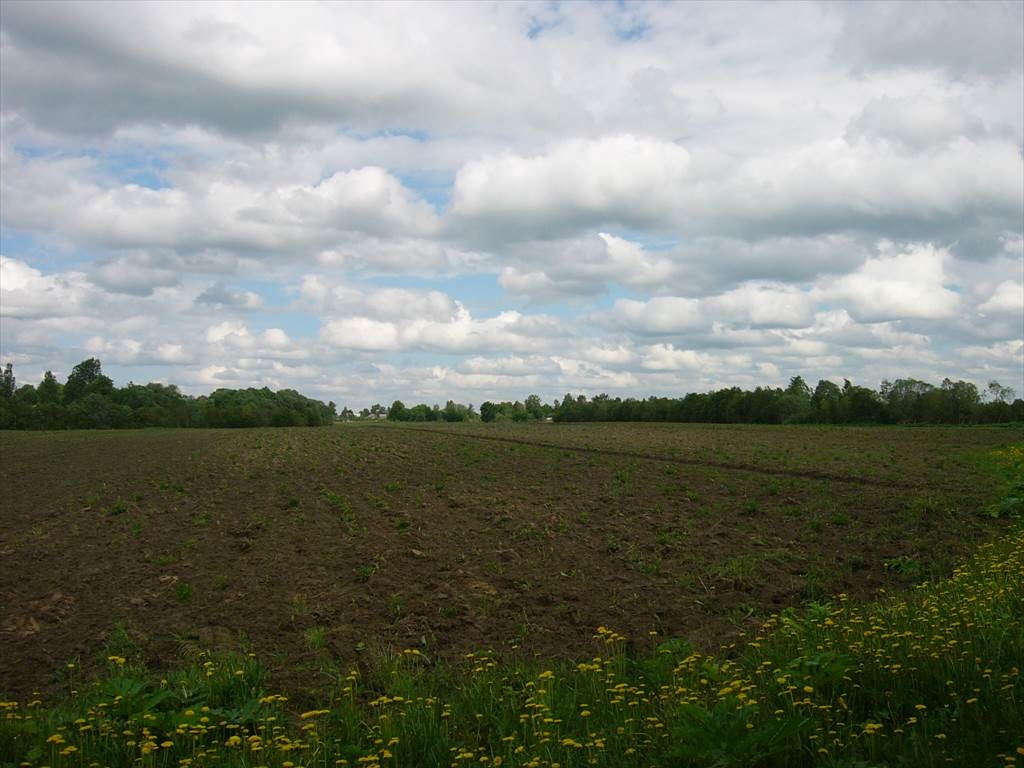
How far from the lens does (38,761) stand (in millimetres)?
6043

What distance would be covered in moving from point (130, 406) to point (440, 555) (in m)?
147

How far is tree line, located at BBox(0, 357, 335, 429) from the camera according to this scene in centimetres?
12138

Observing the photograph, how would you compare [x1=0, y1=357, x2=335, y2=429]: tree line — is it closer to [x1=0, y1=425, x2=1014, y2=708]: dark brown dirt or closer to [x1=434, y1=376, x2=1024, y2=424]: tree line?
[x1=434, y1=376, x2=1024, y2=424]: tree line

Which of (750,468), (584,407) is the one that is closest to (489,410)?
(584,407)

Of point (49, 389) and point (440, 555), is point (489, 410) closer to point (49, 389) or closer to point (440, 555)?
point (49, 389)

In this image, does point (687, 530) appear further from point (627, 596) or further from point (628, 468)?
point (628, 468)

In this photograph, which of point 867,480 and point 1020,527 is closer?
point 1020,527

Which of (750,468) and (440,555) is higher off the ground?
(750,468)

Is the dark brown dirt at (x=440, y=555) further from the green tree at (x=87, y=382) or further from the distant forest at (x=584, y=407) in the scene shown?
the green tree at (x=87, y=382)

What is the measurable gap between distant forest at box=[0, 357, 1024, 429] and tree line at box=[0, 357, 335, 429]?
0.17 meters

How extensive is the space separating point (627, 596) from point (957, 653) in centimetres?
503

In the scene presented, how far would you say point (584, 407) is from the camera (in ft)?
500

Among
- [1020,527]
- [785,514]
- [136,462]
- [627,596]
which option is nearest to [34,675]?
[627,596]

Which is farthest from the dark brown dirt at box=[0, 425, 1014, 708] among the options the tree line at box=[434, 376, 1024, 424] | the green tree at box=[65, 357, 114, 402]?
the green tree at box=[65, 357, 114, 402]
